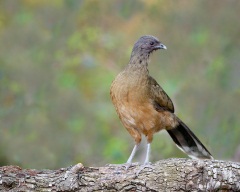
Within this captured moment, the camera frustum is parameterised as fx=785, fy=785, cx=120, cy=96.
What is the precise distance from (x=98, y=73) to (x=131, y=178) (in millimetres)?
6442

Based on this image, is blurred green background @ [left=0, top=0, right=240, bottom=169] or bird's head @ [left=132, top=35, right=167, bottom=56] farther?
blurred green background @ [left=0, top=0, right=240, bottom=169]

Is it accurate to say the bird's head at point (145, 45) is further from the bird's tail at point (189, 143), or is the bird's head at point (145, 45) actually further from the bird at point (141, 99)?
the bird's tail at point (189, 143)

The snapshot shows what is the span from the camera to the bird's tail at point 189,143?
25.1ft

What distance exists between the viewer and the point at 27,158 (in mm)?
10367

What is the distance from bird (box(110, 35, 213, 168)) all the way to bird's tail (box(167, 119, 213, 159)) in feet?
0.54

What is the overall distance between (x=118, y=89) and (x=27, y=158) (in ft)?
11.8

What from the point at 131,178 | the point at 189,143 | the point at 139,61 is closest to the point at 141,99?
the point at 139,61

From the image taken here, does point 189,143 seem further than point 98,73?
No

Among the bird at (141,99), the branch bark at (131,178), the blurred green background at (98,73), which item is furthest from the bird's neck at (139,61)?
the blurred green background at (98,73)

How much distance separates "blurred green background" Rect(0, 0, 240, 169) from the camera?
11.1 metres

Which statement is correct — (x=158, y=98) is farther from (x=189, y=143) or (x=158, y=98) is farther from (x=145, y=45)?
(x=189, y=143)

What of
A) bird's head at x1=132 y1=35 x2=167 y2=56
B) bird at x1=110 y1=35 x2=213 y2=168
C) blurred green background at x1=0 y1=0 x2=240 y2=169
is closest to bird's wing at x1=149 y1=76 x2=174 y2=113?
bird at x1=110 y1=35 x2=213 y2=168

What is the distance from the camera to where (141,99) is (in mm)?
7109

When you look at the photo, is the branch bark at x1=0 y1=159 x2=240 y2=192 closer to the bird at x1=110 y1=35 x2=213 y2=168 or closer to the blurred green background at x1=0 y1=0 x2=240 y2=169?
the bird at x1=110 y1=35 x2=213 y2=168
